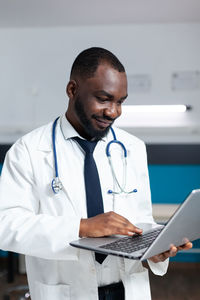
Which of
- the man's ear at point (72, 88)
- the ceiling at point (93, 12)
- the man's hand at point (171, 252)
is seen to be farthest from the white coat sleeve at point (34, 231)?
the ceiling at point (93, 12)

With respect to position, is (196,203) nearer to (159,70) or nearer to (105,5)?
(105,5)

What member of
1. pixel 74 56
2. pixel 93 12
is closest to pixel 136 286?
pixel 93 12

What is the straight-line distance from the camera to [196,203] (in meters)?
0.95

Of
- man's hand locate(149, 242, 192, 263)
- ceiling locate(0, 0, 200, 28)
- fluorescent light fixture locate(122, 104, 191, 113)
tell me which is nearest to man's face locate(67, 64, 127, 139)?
man's hand locate(149, 242, 192, 263)

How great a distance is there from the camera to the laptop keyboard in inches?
38.5

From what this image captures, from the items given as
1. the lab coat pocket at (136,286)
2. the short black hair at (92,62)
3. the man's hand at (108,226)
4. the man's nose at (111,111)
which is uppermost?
the short black hair at (92,62)

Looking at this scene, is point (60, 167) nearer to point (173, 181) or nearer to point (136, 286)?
point (136, 286)

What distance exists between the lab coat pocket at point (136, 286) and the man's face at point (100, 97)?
17.6 inches

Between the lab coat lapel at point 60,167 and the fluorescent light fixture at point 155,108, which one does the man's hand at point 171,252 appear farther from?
the fluorescent light fixture at point 155,108

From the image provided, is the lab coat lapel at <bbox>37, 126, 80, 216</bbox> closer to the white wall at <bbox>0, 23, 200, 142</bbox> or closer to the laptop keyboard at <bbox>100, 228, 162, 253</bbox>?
the laptop keyboard at <bbox>100, 228, 162, 253</bbox>

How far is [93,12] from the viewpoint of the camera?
11.2ft

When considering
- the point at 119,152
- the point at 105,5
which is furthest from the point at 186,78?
the point at 119,152

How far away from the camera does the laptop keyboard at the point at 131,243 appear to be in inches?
38.5

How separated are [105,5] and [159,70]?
Result: 0.83 meters
